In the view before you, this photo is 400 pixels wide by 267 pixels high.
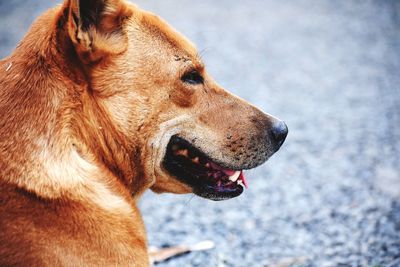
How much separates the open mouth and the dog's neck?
1.31ft

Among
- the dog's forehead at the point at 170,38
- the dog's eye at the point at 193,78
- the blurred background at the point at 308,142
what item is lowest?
the blurred background at the point at 308,142

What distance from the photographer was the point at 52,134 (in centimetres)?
201

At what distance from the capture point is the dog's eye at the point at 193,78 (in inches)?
101

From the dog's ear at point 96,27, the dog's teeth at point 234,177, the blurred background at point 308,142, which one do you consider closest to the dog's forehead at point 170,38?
the dog's ear at point 96,27

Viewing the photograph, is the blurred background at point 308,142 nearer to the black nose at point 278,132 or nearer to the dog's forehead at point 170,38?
the black nose at point 278,132

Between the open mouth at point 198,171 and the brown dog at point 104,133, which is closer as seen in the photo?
the brown dog at point 104,133

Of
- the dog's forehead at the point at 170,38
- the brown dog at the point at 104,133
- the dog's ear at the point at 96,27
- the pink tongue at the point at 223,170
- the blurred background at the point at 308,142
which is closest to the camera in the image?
the brown dog at the point at 104,133

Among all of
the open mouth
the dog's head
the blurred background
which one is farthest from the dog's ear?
the blurred background

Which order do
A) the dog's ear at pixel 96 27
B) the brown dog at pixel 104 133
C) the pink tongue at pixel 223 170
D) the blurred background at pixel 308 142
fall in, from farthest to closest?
the blurred background at pixel 308 142, the pink tongue at pixel 223 170, the dog's ear at pixel 96 27, the brown dog at pixel 104 133

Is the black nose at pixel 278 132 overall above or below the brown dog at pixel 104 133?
above

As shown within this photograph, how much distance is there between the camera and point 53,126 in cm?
202

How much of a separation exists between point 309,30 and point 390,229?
25.4 feet

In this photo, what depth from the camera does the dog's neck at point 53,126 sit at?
195 centimetres

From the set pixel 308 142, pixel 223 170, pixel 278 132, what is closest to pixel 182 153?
pixel 223 170
